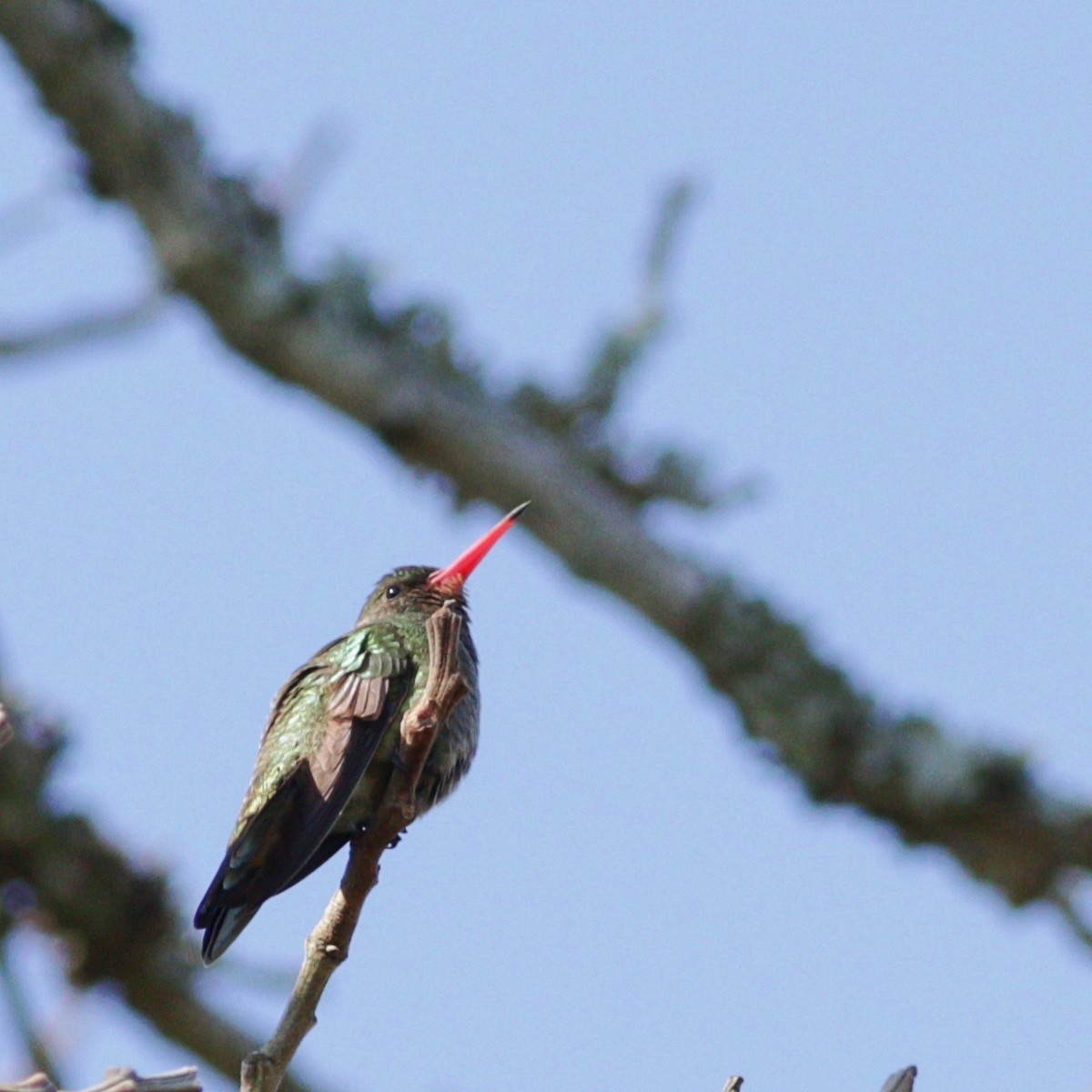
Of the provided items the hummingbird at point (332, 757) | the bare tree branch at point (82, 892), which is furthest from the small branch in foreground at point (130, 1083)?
the bare tree branch at point (82, 892)

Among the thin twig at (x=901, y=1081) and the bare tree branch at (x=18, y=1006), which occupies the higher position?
the thin twig at (x=901, y=1081)

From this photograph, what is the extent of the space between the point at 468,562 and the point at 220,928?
1.32 meters

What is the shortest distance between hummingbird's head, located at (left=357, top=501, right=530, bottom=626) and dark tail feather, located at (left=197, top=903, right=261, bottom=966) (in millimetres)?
1319

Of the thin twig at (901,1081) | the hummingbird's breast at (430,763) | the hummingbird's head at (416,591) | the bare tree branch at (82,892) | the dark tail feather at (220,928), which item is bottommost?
the thin twig at (901,1081)

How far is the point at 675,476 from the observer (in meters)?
5.13

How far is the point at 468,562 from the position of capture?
15.5 ft

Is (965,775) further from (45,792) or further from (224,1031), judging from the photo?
(45,792)

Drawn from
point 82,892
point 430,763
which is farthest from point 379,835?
point 82,892

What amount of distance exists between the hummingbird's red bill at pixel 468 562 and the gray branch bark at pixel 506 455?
22cm

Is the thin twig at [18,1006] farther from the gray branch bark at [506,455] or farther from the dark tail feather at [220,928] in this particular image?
the gray branch bark at [506,455]

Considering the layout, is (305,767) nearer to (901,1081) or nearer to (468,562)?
(468,562)

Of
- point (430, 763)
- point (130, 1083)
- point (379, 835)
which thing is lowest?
point (130, 1083)

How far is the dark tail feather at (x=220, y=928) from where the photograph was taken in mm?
3723

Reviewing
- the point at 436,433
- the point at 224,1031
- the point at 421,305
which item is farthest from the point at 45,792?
the point at 421,305
